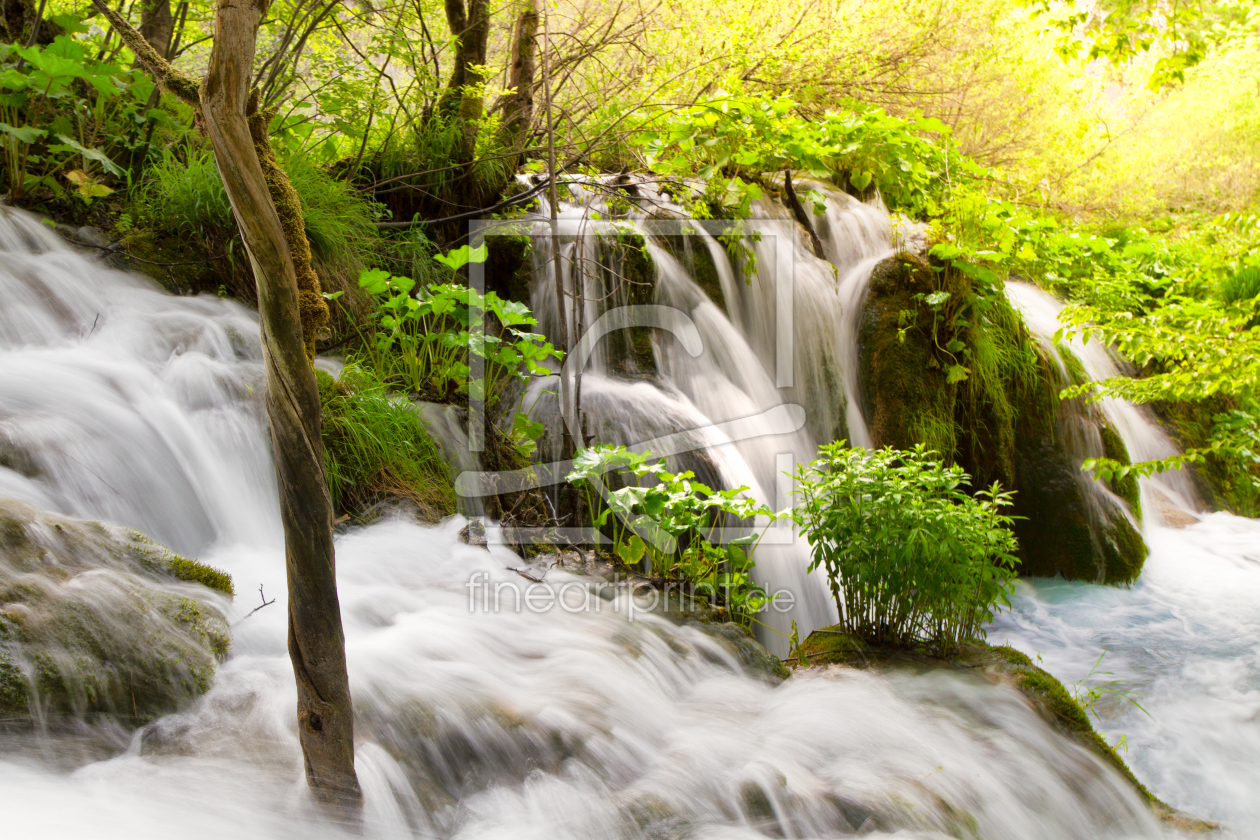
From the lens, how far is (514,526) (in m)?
3.75

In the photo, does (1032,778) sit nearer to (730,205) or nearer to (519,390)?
(519,390)

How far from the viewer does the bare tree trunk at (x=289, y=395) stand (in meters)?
1.48

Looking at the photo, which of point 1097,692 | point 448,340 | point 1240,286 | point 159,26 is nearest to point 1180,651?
point 1097,692

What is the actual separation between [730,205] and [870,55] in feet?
13.8

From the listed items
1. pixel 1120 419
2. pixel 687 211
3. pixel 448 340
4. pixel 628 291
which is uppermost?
pixel 687 211

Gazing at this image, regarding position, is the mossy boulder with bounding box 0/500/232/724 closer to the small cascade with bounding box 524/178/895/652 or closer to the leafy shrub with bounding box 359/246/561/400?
the leafy shrub with bounding box 359/246/561/400

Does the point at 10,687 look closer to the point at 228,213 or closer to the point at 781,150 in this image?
the point at 228,213

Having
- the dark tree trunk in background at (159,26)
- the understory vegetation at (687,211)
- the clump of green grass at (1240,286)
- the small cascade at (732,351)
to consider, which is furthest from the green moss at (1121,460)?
the dark tree trunk in background at (159,26)

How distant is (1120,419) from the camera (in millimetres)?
6555

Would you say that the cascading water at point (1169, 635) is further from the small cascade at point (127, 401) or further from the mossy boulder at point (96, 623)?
the small cascade at point (127, 401)

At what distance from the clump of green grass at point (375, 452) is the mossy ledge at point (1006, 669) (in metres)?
1.82

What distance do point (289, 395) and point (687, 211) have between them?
440 centimetres

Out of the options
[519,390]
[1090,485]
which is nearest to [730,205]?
[519,390]

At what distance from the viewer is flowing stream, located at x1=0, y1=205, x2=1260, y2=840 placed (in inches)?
78.5
